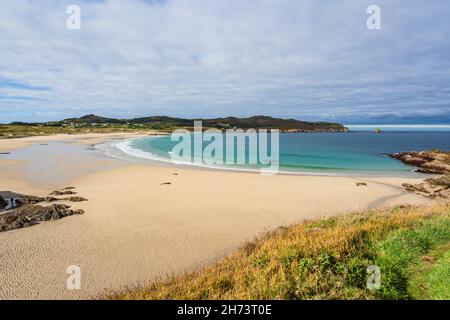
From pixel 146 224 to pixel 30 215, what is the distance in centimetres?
491

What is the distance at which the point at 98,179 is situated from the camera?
23.6 m

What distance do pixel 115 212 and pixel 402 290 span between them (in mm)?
11704

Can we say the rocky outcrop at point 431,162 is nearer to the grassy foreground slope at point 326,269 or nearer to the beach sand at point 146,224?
the beach sand at point 146,224

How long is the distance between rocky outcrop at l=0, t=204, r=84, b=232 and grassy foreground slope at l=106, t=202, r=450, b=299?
732 cm

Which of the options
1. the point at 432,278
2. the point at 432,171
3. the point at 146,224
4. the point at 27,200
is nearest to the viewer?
the point at 432,278

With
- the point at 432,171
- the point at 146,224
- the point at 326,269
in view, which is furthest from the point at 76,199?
the point at 432,171

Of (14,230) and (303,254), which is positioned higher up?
(303,254)

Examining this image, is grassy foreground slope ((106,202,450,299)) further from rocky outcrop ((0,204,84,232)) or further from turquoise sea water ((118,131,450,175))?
turquoise sea water ((118,131,450,175))

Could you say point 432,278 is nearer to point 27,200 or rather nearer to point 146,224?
point 146,224

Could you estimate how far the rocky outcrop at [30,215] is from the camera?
1149 cm

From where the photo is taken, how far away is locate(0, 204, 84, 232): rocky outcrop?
37.7ft

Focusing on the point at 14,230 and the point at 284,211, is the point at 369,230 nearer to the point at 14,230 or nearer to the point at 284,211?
the point at 284,211

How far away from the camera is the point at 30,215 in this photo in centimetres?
1250

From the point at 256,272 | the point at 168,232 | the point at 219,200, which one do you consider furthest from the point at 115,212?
the point at 256,272
